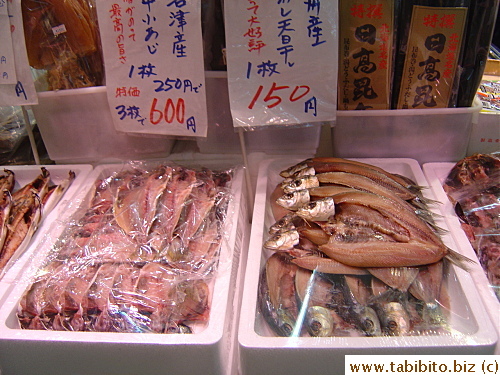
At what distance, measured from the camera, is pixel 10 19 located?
1.58 meters

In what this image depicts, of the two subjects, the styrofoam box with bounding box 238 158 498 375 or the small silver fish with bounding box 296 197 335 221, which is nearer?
the styrofoam box with bounding box 238 158 498 375

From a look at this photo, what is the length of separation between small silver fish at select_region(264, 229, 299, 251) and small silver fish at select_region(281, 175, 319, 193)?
0.20 meters

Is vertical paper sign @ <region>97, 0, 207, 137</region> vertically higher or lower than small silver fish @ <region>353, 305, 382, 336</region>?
higher

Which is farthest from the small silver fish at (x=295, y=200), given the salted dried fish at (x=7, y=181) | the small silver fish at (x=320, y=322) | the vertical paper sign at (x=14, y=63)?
the salted dried fish at (x=7, y=181)

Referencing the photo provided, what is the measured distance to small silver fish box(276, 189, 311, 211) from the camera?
1441 millimetres

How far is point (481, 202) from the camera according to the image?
4.93 feet

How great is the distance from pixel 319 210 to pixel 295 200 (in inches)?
4.3

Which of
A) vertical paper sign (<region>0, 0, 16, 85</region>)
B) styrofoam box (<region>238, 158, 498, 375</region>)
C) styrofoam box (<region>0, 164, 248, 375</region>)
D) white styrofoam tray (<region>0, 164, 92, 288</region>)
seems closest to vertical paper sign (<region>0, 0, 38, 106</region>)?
vertical paper sign (<region>0, 0, 16, 85</region>)

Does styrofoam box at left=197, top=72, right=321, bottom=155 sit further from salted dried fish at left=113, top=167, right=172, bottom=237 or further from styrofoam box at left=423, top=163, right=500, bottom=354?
styrofoam box at left=423, top=163, right=500, bottom=354

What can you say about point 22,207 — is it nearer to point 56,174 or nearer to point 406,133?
point 56,174

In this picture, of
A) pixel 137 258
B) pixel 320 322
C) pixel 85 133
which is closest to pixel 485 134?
pixel 320 322

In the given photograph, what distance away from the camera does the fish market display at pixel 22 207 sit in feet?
5.01

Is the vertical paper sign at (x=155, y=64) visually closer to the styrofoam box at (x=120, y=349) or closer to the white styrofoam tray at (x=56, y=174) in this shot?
the white styrofoam tray at (x=56, y=174)

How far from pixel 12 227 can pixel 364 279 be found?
4.44ft
